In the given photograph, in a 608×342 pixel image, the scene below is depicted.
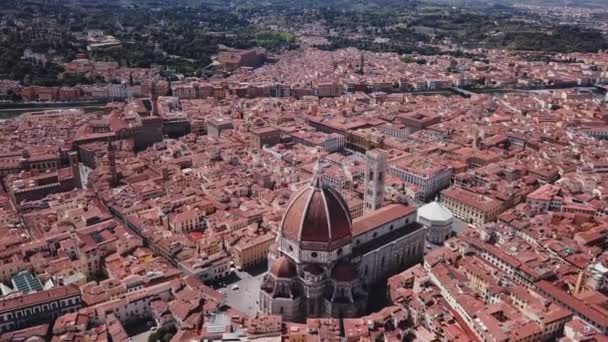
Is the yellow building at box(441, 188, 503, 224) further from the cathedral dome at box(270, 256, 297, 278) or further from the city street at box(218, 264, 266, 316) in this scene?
the cathedral dome at box(270, 256, 297, 278)

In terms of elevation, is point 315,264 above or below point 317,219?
below

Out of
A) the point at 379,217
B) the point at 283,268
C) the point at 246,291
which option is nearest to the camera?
the point at 283,268

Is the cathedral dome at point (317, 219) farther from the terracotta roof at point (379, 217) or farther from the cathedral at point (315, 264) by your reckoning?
the terracotta roof at point (379, 217)

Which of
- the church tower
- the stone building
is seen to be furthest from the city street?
the stone building

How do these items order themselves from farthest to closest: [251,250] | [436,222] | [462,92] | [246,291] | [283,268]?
[462,92] → [436,222] → [251,250] → [246,291] → [283,268]

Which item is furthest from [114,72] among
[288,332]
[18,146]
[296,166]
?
[288,332]

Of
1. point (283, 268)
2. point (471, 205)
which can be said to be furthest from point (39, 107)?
point (471, 205)

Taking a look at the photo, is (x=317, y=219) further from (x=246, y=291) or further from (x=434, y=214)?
(x=434, y=214)
